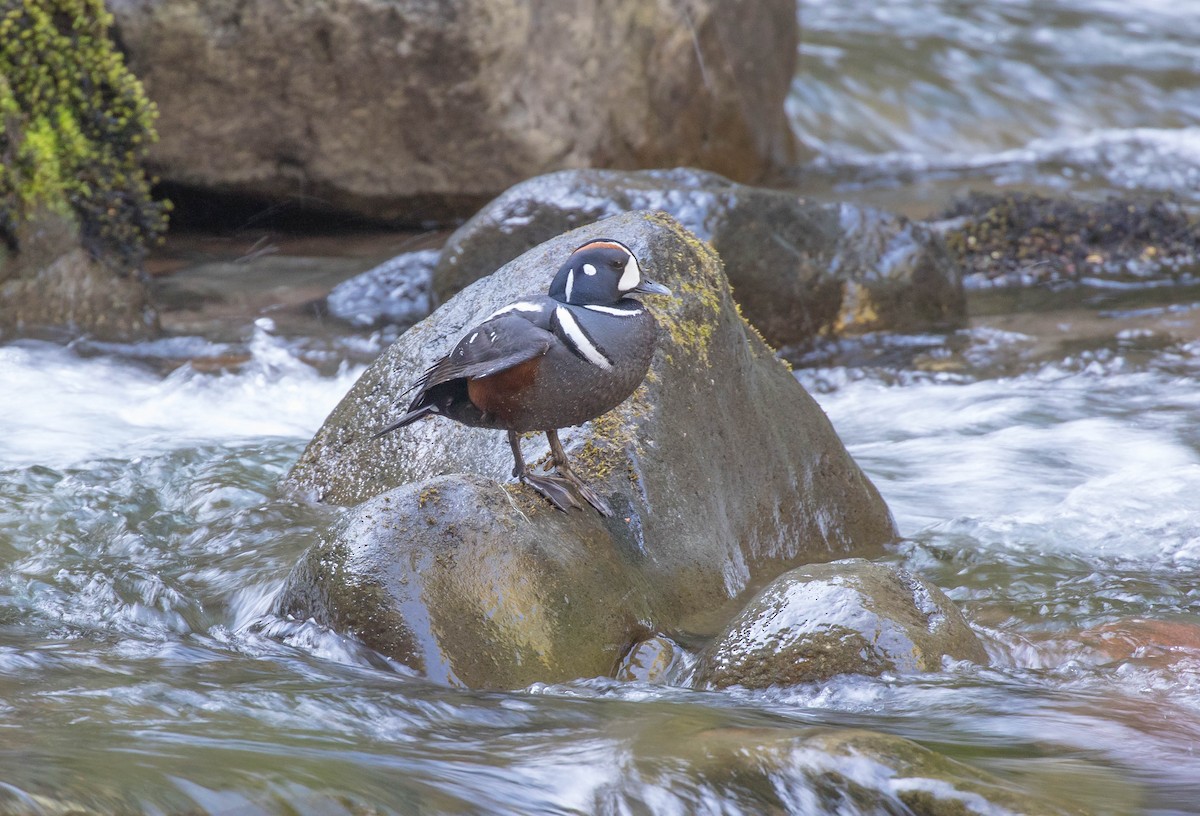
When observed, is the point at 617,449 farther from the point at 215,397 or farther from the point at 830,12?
the point at 830,12

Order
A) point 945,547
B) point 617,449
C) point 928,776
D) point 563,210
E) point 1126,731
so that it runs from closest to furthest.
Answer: point 928,776
point 1126,731
point 617,449
point 945,547
point 563,210

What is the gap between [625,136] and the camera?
11219mm

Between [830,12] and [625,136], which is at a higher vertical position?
[830,12]

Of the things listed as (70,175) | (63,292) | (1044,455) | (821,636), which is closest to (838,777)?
(821,636)

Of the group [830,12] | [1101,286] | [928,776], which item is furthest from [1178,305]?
[830,12]

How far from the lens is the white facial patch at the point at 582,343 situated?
359 centimetres

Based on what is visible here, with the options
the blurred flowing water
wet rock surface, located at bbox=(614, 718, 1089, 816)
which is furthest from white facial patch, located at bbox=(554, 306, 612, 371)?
the blurred flowing water

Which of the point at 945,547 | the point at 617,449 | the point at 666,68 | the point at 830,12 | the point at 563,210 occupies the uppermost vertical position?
the point at 830,12

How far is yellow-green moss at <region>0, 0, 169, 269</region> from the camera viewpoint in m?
8.16

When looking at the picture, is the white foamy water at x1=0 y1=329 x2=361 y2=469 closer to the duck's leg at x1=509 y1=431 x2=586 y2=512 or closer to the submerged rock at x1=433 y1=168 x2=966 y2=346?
the submerged rock at x1=433 y1=168 x2=966 y2=346

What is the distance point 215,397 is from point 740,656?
4.47 m

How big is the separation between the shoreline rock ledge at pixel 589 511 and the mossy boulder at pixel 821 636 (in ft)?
1.21

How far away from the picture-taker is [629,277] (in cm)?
373

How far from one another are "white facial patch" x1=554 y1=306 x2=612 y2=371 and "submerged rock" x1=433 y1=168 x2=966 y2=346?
411cm
